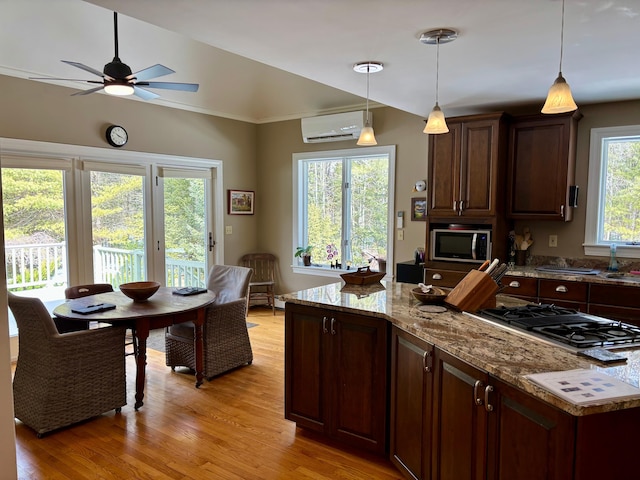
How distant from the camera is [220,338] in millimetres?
3811

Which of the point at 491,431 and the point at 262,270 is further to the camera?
the point at 262,270

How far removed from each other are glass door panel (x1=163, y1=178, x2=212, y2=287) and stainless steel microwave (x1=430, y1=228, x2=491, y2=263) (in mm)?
3014

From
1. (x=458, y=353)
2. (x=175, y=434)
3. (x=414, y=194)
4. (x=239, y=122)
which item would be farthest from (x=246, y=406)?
(x=239, y=122)

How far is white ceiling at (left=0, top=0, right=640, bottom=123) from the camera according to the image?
6.92ft

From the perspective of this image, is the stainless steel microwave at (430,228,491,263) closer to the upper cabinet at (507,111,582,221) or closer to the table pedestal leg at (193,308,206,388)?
the upper cabinet at (507,111,582,221)

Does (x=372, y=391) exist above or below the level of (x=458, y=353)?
below

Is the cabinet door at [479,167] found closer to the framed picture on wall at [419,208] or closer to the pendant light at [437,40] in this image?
the framed picture on wall at [419,208]

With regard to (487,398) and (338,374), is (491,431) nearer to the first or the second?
(487,398)

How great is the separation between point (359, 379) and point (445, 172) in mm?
2523

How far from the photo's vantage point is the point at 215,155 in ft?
19.1

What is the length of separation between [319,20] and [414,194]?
9.89 ft

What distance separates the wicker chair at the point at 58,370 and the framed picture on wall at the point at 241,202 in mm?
3151

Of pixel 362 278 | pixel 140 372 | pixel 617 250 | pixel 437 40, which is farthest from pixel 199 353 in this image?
pixel 617 250

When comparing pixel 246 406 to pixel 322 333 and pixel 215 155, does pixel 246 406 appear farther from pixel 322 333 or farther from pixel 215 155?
pixel 215 155
